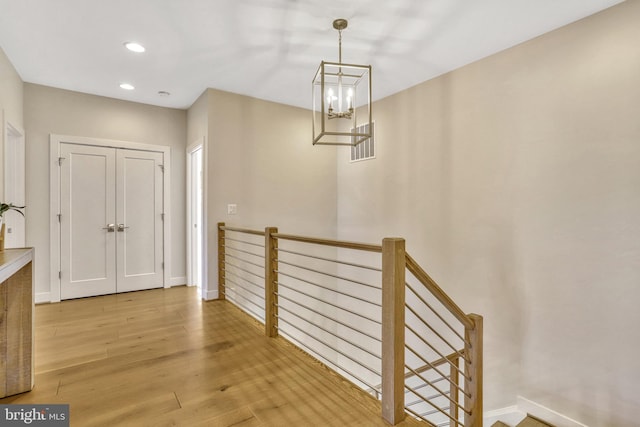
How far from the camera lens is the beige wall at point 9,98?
2873 millimetres

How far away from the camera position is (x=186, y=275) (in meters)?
4.67

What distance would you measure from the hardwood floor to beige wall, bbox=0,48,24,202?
1592 millimetres

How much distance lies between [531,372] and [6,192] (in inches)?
211

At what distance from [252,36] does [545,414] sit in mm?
3991

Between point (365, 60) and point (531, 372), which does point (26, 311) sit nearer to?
point (365, 60)

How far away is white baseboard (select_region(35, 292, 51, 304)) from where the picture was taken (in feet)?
12.3

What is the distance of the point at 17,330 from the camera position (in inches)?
73.5

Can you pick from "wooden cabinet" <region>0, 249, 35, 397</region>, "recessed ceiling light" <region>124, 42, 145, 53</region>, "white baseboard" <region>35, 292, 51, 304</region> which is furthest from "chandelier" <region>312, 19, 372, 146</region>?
"white baseboard" <region>35, 292, 51, 304</region>

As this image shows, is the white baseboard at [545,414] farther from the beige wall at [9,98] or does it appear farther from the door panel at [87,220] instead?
the beige wall at [9,98]

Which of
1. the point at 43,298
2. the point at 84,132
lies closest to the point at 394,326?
the point at 43,298

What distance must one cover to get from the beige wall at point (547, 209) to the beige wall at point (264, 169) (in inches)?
64.2

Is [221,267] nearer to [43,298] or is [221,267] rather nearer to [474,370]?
[43,298]

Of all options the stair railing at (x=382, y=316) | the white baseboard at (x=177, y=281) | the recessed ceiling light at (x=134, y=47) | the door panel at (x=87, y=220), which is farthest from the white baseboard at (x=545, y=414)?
the door panel at (x=87, y=220)

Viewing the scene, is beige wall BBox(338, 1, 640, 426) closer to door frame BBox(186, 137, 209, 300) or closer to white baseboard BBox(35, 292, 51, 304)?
door frame BBox(186, 137, 209, 300)
